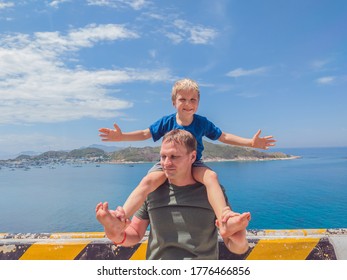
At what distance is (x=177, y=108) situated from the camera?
2.73 meters

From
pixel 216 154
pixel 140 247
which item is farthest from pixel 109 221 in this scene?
pixel 216 154

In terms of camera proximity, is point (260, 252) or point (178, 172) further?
point (260, 252)

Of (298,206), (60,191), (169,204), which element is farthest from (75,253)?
(60,191)

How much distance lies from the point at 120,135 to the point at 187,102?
71 cm

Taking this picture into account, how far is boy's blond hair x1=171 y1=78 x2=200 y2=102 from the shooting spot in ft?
8.79

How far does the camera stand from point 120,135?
2.83 meters

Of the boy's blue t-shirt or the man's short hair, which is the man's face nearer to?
the man's short hair

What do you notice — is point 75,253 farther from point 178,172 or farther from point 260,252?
point 260,252

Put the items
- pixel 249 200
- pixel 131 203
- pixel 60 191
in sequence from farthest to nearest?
1. pixel 60 191
2. pixel 249 200
3. pixel 131 203

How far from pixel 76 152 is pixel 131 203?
19598 cm

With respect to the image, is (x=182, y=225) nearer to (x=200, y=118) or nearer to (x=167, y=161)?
(x=167, y=161)

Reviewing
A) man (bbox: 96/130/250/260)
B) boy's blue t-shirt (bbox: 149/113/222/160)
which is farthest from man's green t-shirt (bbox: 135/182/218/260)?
boy's blue t-shirt (bbox: 149/113/222/160)

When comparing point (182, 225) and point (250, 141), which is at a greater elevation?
point (250, 141)

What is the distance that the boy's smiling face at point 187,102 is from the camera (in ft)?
8.77
